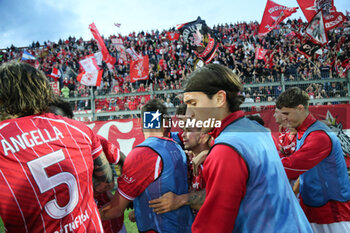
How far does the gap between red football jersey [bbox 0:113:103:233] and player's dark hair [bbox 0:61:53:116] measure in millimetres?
76

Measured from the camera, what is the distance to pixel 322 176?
2.75 metres

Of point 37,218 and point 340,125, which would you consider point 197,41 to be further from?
point 37,218

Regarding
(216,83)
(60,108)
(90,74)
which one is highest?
(90,74)

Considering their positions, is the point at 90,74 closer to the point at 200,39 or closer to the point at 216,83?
the point at 200,39

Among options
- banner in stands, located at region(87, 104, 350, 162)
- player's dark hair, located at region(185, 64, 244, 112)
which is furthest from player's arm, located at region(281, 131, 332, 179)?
banner in stands, located at region(87, 104, 350, 162)

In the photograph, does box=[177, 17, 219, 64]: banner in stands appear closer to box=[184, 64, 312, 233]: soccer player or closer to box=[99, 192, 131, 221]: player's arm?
box=[99, 192, 131, 221]: player's arm

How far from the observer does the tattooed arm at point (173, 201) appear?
2205 millimetres

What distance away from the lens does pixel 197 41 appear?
375 inches

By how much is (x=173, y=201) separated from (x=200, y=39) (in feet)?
26.8

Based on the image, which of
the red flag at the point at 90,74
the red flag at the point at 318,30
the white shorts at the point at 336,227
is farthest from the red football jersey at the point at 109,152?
the red flag at the point at 318,30

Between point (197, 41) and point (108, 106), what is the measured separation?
4.07 meters

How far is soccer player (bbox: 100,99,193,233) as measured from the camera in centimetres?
218

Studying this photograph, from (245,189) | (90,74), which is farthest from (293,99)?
(90,74)

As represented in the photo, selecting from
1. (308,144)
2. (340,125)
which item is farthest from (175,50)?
(308,144)
